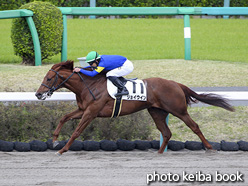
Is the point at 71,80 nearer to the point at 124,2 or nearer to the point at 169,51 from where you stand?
the point at 169,51

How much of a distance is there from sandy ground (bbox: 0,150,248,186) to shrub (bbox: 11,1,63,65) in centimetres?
452

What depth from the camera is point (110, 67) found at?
5.86 m

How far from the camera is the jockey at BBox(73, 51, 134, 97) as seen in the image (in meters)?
5.78

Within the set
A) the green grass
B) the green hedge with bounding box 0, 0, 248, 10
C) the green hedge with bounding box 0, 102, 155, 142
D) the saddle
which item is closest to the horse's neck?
the saddle

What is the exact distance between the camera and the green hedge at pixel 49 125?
22.0ft

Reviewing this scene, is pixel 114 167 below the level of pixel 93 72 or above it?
below

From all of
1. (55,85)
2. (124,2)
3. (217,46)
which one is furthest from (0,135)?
(124,2)

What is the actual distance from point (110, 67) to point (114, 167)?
4.48 ft

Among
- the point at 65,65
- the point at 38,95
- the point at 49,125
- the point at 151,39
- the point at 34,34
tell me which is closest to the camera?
the point at 38,95

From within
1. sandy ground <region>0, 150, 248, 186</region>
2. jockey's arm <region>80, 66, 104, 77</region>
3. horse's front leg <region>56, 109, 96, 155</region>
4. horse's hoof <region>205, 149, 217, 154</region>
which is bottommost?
horse's hoof <region>205, 149, 217, 154</region>

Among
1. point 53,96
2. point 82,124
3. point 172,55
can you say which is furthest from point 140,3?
point 82,124

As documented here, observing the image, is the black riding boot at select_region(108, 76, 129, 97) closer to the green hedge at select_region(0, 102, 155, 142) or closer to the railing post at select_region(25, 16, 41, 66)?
the green hedge at select_region(0, 102, 155, 142)

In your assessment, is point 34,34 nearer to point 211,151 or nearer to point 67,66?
point 67,66

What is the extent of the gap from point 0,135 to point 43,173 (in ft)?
6.74
